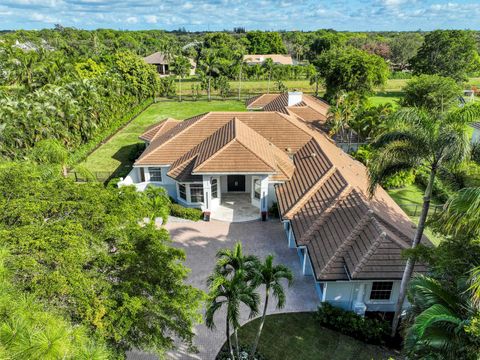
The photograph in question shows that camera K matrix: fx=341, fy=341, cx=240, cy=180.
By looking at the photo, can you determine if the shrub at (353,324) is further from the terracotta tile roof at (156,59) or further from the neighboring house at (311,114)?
the terracotta tile roof at (156,59)

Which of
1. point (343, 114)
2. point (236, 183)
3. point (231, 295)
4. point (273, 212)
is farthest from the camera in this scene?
point (343, 114)

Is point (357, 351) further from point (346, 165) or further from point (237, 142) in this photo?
point (237, 142)

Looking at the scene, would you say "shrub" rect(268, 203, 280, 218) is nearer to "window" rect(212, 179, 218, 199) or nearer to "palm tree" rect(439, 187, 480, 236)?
"window" rect(212, 179, 218, 199)

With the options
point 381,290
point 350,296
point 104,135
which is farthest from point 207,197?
point 104,135

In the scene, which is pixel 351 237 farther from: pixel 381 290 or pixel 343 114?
pixel 343 114

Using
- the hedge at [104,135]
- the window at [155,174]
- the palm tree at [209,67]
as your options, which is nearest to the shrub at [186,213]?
the window at [155,174]
